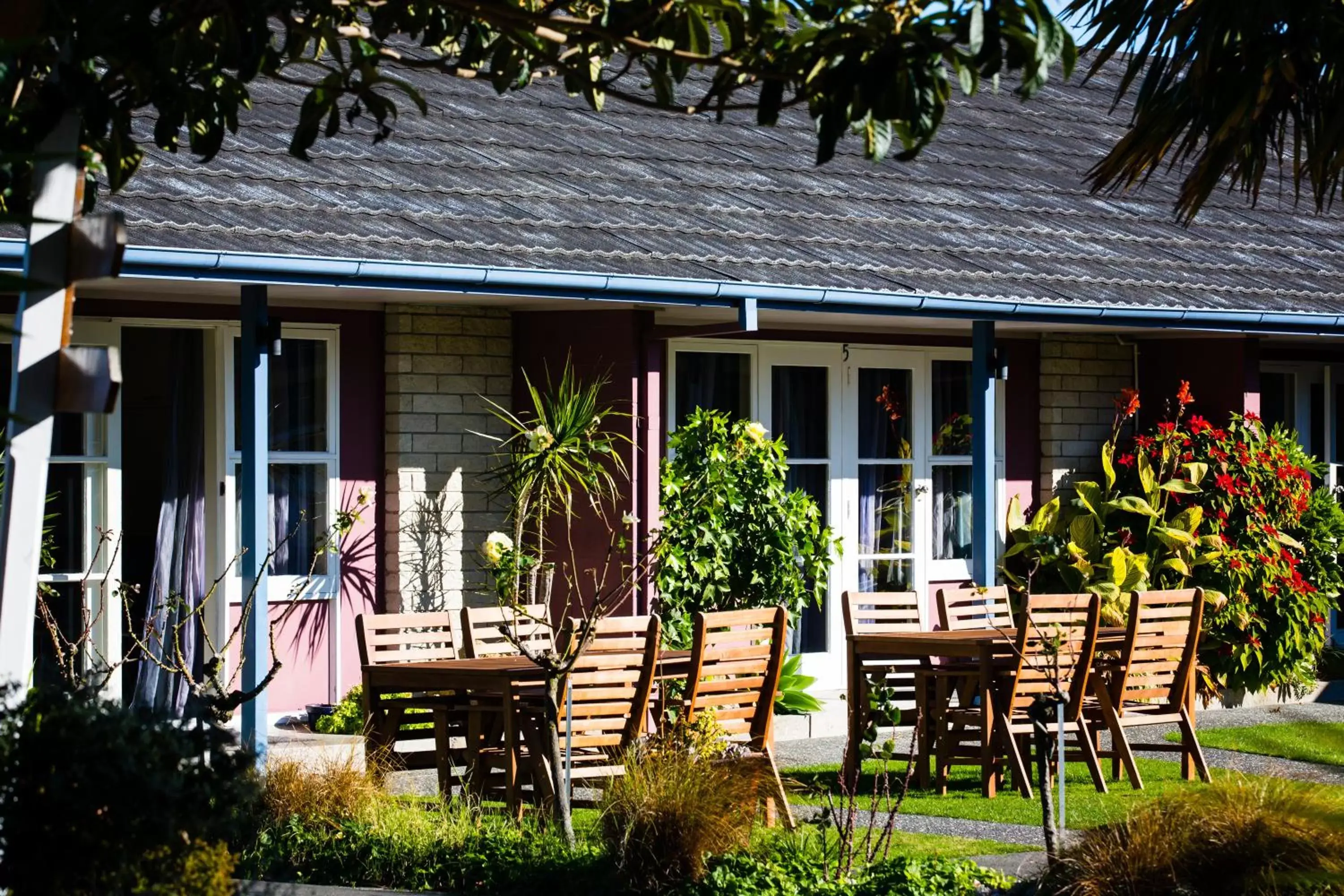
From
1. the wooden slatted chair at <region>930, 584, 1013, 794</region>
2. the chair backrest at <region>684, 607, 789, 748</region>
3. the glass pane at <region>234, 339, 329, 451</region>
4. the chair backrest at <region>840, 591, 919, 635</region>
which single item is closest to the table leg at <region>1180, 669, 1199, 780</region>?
the wooden slatted chair at <region>930, 584, 1013, 794</region>

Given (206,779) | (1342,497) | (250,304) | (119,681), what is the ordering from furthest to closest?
(1342,497), (119,681), (250,304), (206,779)

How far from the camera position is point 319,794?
7.74 meters

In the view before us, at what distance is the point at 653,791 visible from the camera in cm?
703

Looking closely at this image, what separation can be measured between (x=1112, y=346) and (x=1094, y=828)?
8.27 meters

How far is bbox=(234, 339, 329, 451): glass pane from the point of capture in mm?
11859

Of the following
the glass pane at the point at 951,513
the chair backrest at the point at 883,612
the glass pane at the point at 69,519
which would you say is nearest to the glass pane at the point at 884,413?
the glass pane at the point at 951,513

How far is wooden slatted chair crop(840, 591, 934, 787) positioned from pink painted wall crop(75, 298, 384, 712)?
3037 millimetres

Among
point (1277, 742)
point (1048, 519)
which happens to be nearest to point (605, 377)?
point (1048, 519)

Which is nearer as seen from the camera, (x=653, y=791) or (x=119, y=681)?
(x=653, y=791)

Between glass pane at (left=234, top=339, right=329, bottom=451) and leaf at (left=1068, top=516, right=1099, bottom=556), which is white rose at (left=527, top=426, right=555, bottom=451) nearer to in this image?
glass pane at (left=234, top=339, right=329, bottom=451)

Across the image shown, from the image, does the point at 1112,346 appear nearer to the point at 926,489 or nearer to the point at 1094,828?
the point at 926,489

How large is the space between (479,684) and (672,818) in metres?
2.00

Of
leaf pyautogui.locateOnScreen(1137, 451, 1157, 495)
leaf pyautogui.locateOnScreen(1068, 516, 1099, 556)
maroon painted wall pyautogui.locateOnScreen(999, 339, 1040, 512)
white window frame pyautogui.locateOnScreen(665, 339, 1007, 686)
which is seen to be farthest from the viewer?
maroon painted wall pyautogui.locateOnScreen(999, 339, 1040, 512)

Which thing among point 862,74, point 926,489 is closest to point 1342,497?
point 926,489
